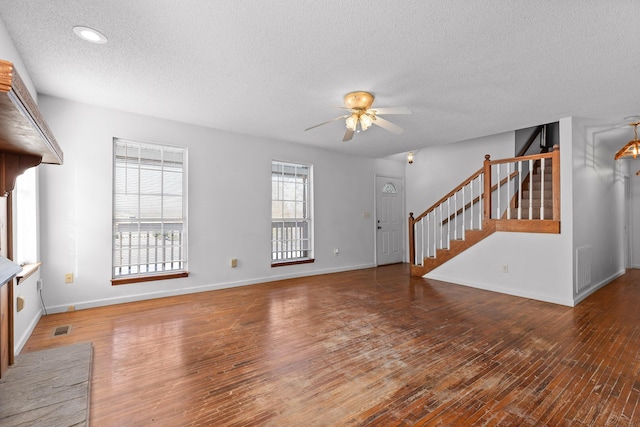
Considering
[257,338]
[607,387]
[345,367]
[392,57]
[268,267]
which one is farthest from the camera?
[268,267]

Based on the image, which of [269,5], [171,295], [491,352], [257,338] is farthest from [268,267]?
[269,5]

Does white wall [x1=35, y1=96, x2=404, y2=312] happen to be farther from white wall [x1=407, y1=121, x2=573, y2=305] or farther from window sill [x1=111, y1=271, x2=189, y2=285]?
white wall [x1=407, y1=121, x2=573, y2=305]

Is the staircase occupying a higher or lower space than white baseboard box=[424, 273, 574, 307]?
higher

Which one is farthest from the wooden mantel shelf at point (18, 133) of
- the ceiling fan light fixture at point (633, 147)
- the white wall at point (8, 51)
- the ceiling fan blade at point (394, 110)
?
the ceiling fan light fixture at point (633, 147)

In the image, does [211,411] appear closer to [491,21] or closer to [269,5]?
[269,5]

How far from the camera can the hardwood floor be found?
1.88 meters

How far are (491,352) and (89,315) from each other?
4347mm

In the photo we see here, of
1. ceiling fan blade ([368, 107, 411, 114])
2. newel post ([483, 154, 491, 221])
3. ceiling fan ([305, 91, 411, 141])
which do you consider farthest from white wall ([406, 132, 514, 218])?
Answer: ceiling fan blade ([368, 107, 411, 114])

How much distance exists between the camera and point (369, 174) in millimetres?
7102

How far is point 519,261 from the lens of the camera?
15.0 ft

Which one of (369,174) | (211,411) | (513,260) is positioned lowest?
(211,411)

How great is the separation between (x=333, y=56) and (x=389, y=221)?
5.37m

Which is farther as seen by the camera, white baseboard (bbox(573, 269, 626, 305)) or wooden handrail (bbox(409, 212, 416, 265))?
wooden handrail (bbox(409, 212, 416, 265))

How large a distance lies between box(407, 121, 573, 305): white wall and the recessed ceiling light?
5371mm
